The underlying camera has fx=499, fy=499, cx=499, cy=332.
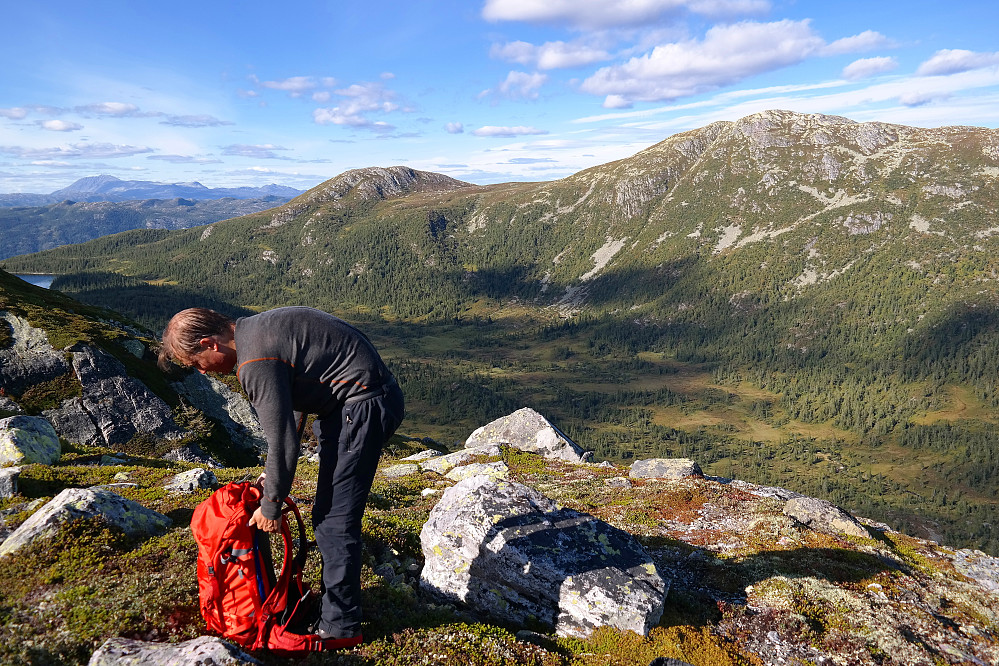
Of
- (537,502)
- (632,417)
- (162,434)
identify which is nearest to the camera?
(537,502)

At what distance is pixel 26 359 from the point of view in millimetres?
30438

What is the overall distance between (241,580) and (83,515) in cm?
508

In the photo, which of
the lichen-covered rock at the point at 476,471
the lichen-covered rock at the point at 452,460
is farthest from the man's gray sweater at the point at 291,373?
the lichen-covered rock at the point at 452,460

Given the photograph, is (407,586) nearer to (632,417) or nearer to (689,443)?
(689,443)

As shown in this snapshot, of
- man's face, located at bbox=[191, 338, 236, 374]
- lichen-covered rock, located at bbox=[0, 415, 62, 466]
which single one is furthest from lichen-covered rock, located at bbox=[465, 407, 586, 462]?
man's face, located at bbox=[191, 338, 236, 374]

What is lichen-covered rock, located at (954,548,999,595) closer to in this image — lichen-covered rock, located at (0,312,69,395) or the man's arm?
the man's arm

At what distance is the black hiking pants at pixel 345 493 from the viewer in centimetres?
695

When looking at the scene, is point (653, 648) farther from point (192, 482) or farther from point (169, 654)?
point (192, 482)

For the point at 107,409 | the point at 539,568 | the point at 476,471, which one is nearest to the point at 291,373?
the point at 539,568

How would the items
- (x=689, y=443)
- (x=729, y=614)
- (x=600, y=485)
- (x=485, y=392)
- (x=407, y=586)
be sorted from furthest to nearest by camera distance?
(x=485, y=392) < (x=689, y=443) < (x=600, y=485) < (x=729, y=614) < (x=407, y=586)

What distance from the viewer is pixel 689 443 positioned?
15475 cm

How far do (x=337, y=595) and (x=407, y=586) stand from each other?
10.9ft

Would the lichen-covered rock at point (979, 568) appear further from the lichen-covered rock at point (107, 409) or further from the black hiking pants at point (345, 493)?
the lichen-covered rock at point (107, 409)

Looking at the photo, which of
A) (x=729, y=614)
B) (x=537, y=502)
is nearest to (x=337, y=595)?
(x=537, y=502)
